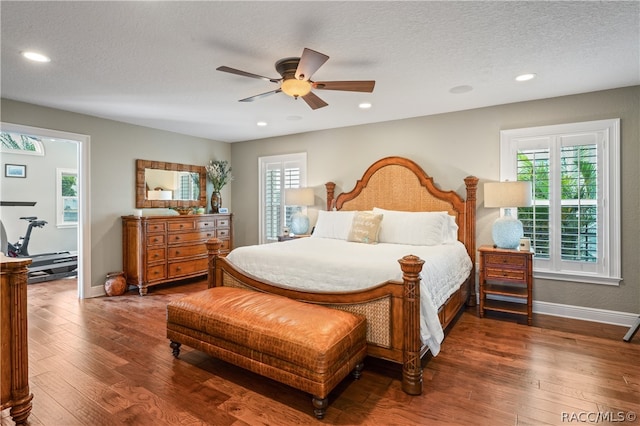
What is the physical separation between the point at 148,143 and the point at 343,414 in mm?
4895

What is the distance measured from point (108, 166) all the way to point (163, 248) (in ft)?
4.61

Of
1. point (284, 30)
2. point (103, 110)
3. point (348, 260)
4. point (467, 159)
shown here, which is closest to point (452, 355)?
point (348, 260)

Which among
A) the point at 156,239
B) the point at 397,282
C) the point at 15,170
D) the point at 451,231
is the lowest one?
the point at 397,282

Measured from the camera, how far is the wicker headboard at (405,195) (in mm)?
4152

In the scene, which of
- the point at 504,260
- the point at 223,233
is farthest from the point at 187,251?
the point at 504,260

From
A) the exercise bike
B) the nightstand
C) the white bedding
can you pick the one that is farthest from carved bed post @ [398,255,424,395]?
the exercise bike

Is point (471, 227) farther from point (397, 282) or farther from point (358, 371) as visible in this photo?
point (358, 371)

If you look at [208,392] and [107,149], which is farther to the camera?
[107,149]

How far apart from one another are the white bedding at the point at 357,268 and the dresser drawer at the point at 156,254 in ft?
7.04

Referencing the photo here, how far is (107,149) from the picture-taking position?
4699 millimetres

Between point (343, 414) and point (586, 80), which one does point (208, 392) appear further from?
point (586, 80)

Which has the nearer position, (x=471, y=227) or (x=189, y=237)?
(x=471, y=227)

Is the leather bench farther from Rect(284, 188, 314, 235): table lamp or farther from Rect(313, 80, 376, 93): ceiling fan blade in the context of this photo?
Rect(284, 188, 314, 235): table lamp

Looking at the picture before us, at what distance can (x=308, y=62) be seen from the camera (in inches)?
89.6
